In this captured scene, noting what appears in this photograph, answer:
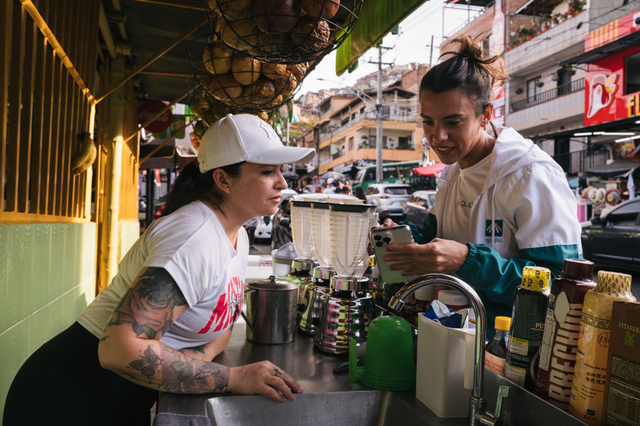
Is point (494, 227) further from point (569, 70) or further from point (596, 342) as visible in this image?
point (569, 70)

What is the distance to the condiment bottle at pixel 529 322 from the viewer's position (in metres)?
1.18

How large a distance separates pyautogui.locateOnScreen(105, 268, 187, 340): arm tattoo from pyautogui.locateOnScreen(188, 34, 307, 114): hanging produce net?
1098 mm

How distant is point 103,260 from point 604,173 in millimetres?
16131

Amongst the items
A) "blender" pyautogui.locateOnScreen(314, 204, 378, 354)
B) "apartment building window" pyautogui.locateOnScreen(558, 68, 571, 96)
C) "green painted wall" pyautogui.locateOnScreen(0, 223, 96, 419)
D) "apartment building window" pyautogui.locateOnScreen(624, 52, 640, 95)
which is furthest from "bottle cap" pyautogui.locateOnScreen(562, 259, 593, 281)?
"apartment building window" pyautogui.locateOnScreen(558, 68, 571, 96)

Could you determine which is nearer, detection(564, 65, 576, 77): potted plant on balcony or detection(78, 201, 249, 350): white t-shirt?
detection(78, 201, 249, 350): white t-shirt

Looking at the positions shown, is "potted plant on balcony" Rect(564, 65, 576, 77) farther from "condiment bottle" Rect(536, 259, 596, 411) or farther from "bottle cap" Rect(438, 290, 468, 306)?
"condiment bottle" Rect(536, 259, 596, 411)

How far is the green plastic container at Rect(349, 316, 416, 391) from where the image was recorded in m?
1.43

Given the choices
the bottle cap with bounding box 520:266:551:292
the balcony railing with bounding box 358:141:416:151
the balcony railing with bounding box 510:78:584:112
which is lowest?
the bottle cap with bounding box 520:266:551:292

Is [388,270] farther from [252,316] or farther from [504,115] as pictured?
[504,115]

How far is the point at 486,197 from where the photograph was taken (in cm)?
203

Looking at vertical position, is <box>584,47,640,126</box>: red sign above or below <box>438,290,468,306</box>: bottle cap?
above

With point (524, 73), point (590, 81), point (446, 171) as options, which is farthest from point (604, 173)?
point (446, 171)

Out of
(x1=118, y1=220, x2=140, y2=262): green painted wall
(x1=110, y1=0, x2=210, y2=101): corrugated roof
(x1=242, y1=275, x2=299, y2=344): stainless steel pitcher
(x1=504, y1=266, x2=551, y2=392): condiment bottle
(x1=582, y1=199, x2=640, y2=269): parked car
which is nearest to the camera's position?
(x1=504, y1=266, x2=551, y2=392): condiment bottle

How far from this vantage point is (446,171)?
2.65 metres
